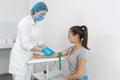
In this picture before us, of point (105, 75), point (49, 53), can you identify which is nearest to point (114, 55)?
point (105, 75)

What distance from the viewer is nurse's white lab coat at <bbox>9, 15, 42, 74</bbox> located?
1961 millimetres

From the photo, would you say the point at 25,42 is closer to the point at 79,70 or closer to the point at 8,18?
the point at 79,70

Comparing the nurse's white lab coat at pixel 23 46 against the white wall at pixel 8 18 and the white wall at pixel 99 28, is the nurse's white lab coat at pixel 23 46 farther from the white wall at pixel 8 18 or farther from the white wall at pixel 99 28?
the white wall at pixel 8 18

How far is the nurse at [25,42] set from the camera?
1.97m

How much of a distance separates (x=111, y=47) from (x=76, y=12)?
28.1 inches

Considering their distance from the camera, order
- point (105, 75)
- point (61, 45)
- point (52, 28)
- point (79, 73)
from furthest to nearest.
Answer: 1. point (52, 28)
2. point (61, 45)
3. point (105, 75)
4. point (79, 73)

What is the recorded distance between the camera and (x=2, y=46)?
3.27 metres

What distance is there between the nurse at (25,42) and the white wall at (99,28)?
20.8 inches

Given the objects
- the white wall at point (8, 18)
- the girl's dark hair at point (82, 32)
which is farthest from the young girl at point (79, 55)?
the white wall at point (8, 18)

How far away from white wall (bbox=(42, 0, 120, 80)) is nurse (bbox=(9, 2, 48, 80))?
53 centimetres

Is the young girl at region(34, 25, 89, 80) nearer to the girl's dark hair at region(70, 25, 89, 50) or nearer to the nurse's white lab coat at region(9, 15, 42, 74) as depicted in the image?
the girl's dark hair at region(70, 25, 89, 50)

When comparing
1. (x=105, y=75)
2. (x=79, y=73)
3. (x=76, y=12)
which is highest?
(x=76, y=12)

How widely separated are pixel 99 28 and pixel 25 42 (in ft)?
2.91

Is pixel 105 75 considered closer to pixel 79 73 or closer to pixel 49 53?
pixel 79 73
